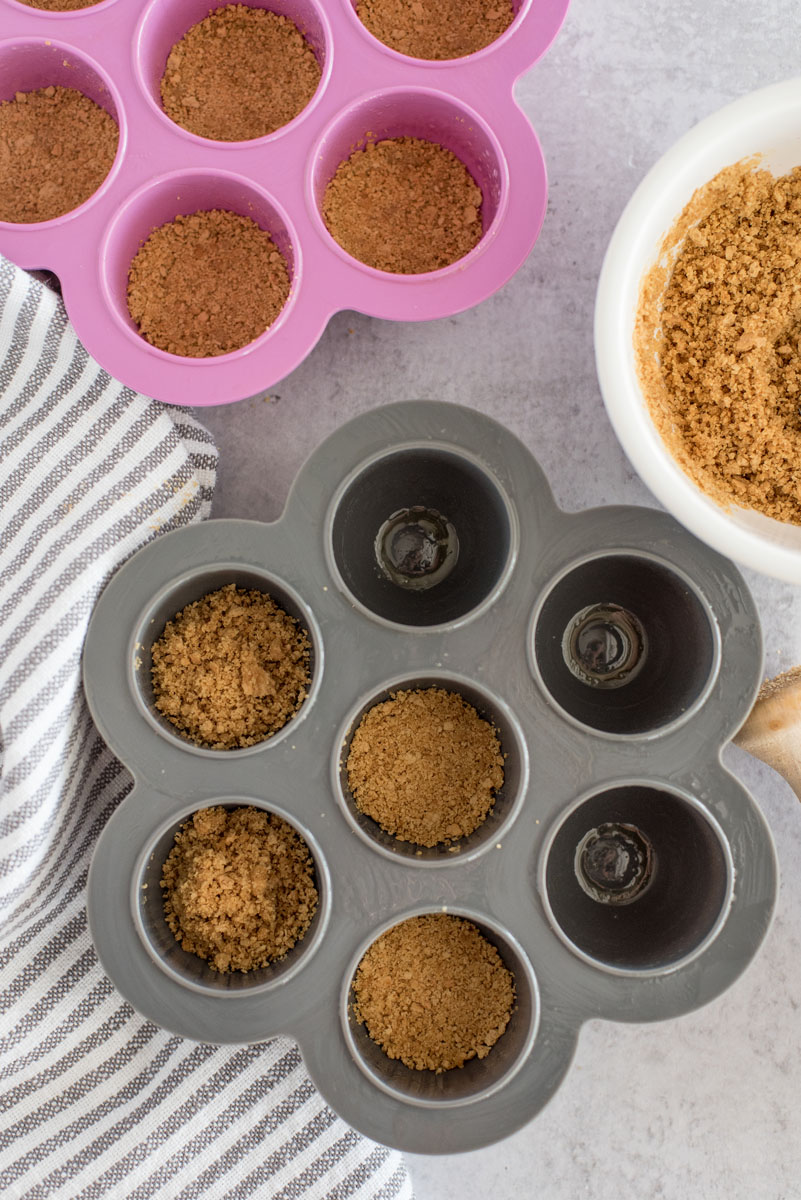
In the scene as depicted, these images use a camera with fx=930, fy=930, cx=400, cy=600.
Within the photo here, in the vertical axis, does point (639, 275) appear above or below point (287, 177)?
below

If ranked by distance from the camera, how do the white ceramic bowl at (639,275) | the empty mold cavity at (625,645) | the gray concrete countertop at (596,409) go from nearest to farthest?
the white ceramic bowl at (639,275) → the empty mold cavity at (625,645) → the gray concrete countertop at (596,409)

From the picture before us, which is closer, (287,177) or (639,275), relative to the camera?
(639,275)

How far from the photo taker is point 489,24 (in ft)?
3.37

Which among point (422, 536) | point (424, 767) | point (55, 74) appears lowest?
point (424, 767)

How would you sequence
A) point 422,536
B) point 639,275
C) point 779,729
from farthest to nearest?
point 422,536
point 779,729
point 639,275

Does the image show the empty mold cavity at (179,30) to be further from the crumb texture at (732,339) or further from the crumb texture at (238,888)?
the crumb texture at (238,888)

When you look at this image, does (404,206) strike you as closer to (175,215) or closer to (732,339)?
(175,215)

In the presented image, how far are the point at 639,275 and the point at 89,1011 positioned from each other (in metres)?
0.94

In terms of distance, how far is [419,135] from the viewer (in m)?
1.06

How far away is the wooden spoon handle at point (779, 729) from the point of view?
0.98 metres

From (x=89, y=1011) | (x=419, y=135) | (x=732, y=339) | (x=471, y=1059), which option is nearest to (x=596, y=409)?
(x=732, y=339)

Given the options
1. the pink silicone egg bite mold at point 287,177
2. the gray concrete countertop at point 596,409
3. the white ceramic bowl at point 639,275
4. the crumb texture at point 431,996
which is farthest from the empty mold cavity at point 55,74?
the crumb texture at point 431,996

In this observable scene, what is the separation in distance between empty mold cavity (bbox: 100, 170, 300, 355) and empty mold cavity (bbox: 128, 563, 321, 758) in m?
0.23

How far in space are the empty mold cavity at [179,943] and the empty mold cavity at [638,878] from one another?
24 centimetres
